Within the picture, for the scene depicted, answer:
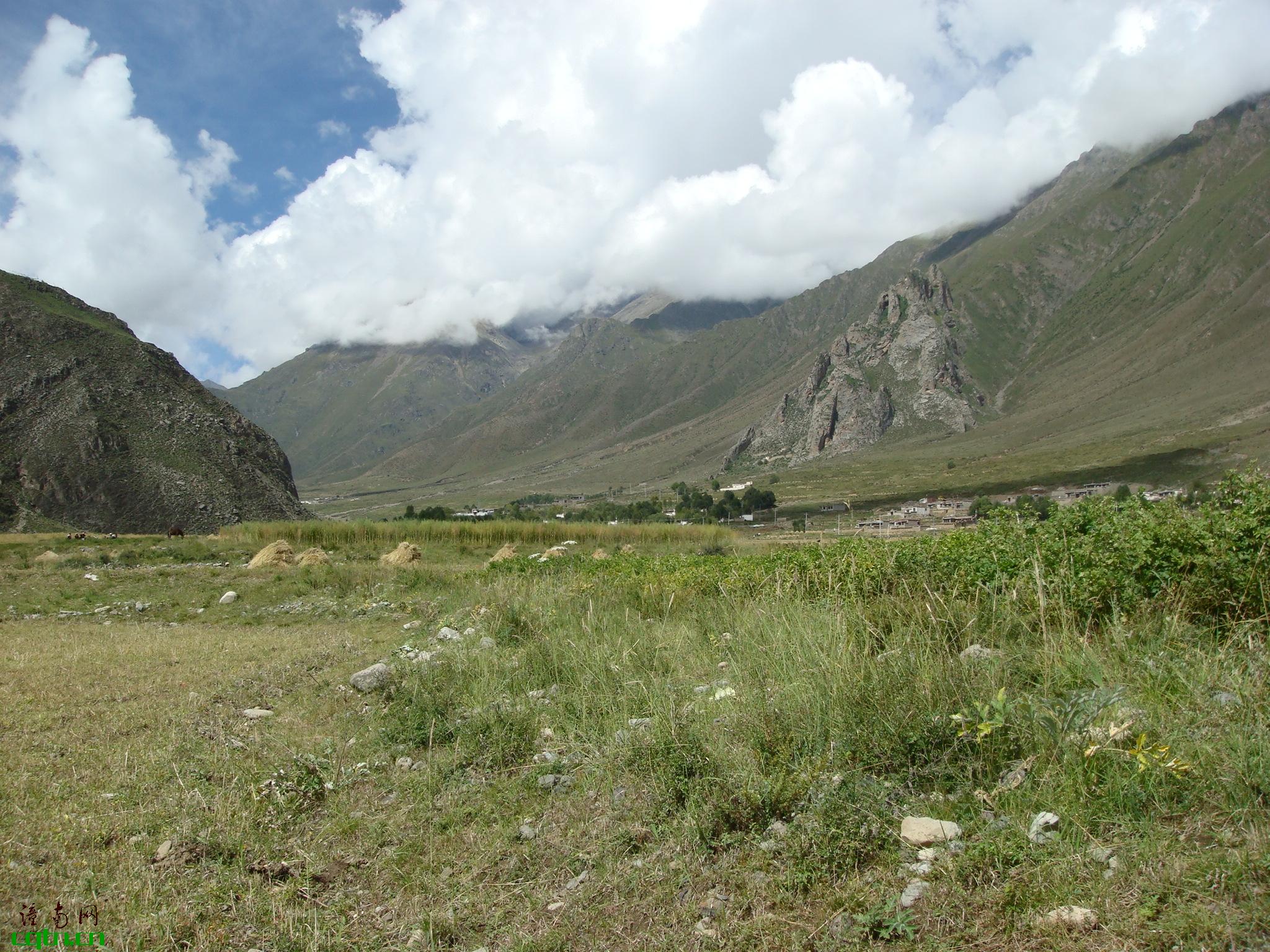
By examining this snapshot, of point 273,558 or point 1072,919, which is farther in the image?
point 273,558

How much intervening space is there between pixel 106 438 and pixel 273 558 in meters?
34.1

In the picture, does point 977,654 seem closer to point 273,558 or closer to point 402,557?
point 402,557

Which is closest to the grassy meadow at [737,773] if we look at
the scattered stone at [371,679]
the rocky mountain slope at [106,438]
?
the scattered stone at [371,679]

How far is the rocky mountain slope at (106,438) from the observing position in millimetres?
43625

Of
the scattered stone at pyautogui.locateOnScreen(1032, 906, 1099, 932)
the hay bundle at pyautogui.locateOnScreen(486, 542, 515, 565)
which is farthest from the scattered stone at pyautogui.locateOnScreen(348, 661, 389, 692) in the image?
the hay bundle at pyautogui.locateOnScreen(486, 542, 515, 565)

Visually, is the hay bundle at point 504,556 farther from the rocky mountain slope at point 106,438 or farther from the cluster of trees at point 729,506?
the cluster of trees at point 729,506

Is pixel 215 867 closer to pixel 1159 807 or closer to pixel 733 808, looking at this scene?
pixel 733 808

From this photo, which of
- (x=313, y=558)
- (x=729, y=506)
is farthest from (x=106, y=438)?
(x=729, y=506)

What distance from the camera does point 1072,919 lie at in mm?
2932

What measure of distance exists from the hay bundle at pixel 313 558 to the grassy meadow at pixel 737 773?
12936mm

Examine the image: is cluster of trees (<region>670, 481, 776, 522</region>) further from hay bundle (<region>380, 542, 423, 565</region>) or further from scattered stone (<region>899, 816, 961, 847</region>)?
scattered stone (<region>899, 816, 961, 847</region>)

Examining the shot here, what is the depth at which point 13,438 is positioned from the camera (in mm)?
44750

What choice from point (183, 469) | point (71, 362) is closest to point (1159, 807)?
point (183, 469)

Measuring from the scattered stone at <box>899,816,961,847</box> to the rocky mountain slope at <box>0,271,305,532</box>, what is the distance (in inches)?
1962
